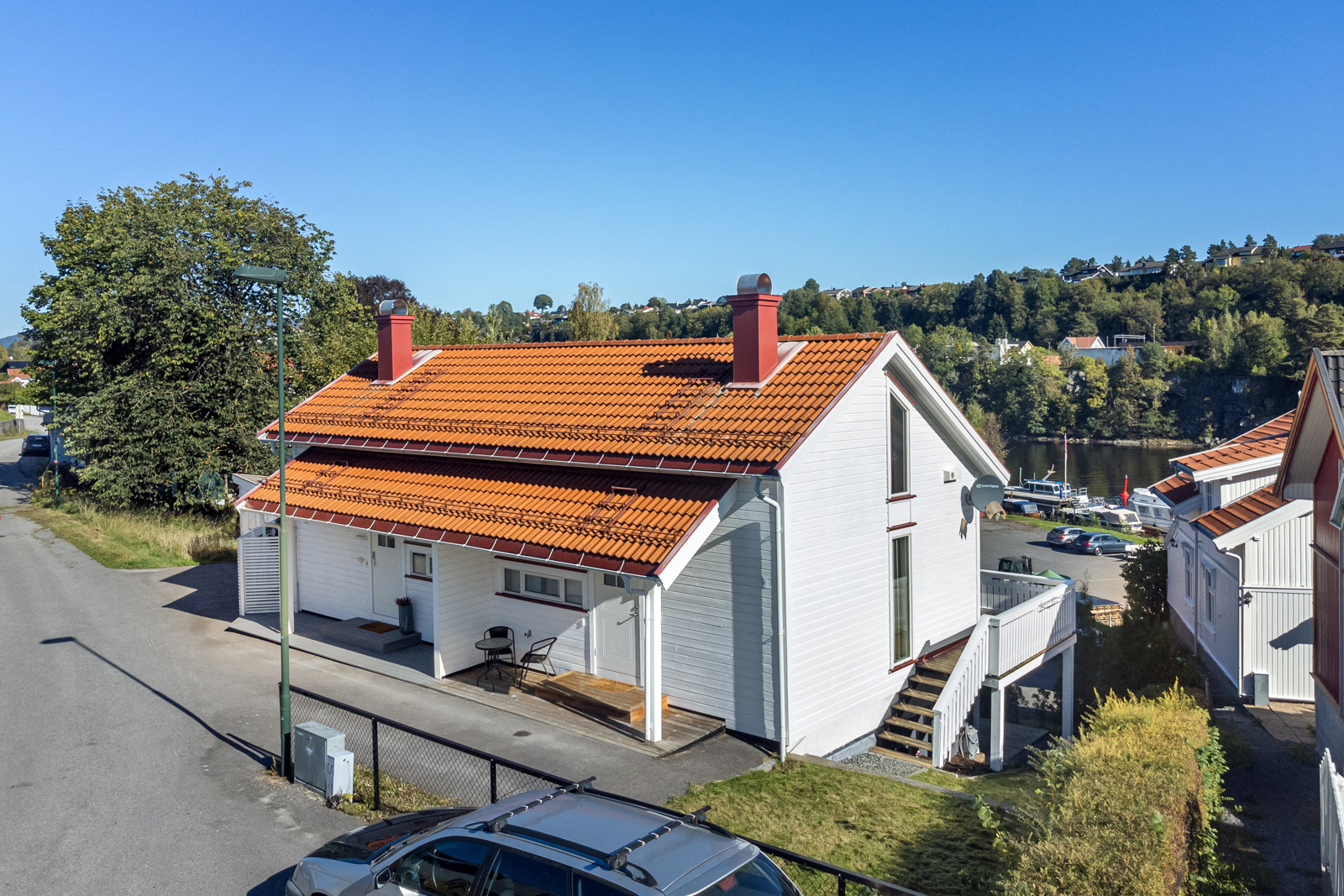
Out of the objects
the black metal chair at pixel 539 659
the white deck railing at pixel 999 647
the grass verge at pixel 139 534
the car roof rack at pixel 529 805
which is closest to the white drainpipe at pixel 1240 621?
the white deck railing at pixel 999 647

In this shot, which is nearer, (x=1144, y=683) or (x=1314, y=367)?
(x=1314, y=367)

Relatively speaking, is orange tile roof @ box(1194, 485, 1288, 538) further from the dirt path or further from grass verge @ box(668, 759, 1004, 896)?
grass verge @ box(668, 759, 1004, 896)

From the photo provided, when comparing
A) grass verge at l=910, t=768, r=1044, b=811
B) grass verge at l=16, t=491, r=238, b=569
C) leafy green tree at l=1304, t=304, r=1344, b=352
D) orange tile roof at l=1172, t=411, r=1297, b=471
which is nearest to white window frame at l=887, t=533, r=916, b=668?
grass verge at l=910, t=768, r=1044, b=811

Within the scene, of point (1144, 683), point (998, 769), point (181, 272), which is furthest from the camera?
point (181, 272)

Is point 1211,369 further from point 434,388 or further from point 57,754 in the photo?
point 57,754

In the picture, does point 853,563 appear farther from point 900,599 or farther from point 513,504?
point 513,504

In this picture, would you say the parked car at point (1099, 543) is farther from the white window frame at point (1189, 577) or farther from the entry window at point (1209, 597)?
the entry window at point (1209, 597)

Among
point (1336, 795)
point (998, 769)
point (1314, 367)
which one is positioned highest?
point (1314, 367)

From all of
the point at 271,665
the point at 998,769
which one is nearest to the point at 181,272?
the point at 271,665
